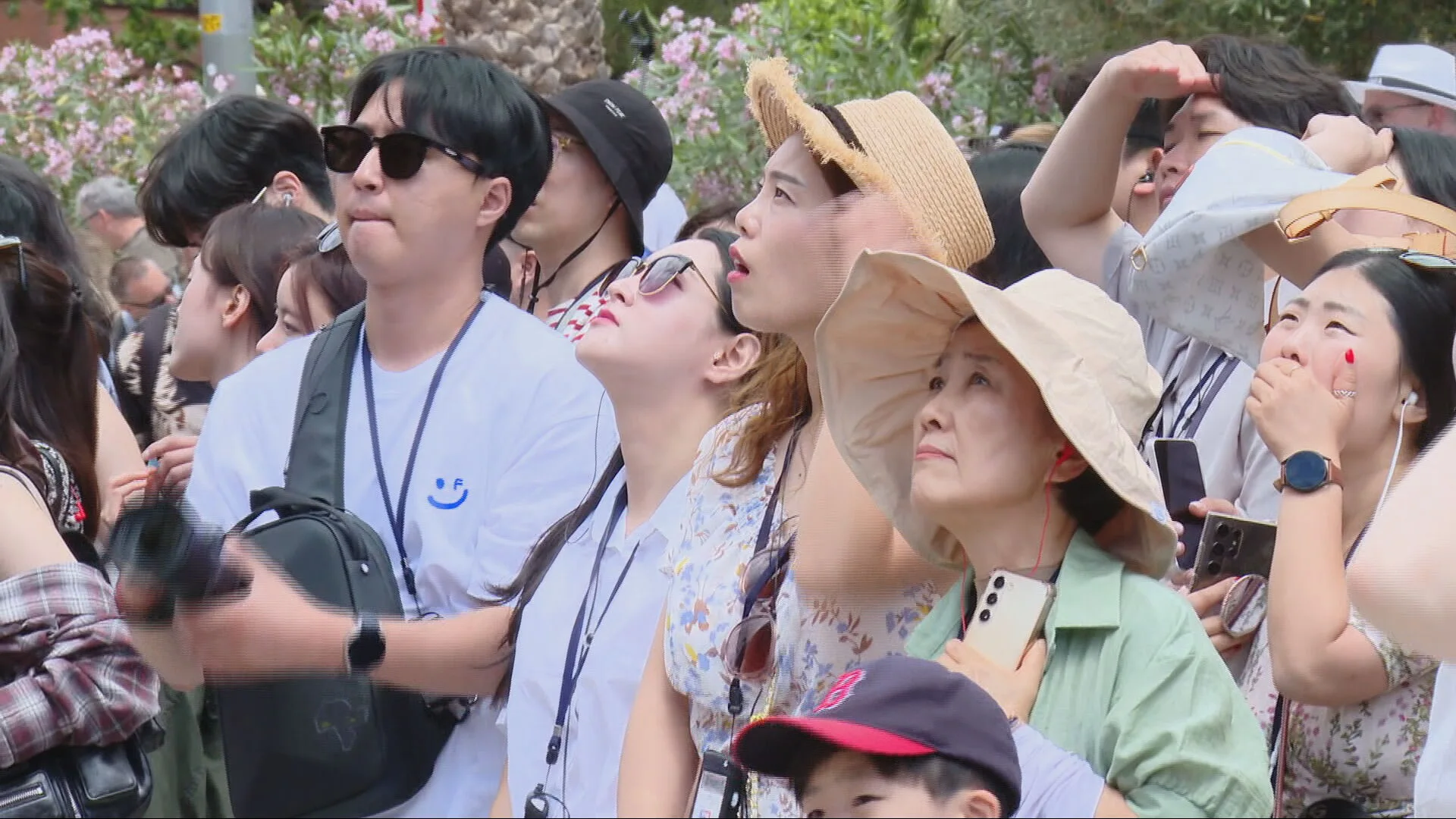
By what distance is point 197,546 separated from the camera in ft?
9.18

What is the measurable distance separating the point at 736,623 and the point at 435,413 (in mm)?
1009

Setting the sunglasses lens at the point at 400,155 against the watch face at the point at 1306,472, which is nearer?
the watch face at the point at 1306,472

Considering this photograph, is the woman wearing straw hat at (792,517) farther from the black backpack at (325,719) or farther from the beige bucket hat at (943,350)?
the black backpack at (325,719)

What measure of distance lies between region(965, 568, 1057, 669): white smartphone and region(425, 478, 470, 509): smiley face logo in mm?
1398

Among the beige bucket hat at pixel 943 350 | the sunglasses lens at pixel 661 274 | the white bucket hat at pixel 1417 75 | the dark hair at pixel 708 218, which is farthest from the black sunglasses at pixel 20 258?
the white bucket hat at pixel 1417 75

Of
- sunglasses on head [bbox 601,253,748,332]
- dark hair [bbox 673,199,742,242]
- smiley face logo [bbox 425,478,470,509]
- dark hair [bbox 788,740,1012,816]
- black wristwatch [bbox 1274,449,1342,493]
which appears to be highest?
dark hair [bbox 788,740,1012,816]

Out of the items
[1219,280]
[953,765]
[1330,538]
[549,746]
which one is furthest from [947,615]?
[1219,280]

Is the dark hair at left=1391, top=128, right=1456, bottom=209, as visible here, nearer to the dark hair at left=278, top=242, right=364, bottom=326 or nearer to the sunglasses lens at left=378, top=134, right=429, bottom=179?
the sunglasses lens at left=378, top=134, right=429, bottom=179

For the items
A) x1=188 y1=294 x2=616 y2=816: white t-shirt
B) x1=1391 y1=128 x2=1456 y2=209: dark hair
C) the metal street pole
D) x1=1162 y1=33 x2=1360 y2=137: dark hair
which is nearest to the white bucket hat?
x1=1162 y1=33 x2=1360 y2=137: dark hair

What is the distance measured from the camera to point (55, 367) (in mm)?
4094

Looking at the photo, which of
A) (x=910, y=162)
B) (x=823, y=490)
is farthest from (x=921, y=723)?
(x=910, y=162)

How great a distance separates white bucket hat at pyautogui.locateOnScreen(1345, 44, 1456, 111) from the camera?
454cm

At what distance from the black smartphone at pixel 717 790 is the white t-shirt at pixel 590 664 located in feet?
0.94

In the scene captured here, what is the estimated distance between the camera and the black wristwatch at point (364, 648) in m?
3.04
